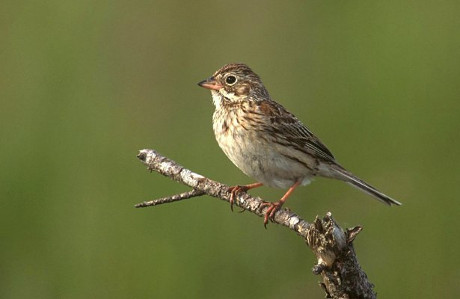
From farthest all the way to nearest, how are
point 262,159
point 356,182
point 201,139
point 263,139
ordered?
1. point 201,139
2. point 356,182
3. point 263,139
4. point 262,159

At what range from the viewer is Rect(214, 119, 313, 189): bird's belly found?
702 cm

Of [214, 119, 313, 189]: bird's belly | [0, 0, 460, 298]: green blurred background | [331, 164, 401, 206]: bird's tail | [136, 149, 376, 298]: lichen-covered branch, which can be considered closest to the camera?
[136, 149, 376, 298]: lichen-covered branch

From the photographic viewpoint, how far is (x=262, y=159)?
23.1 ft

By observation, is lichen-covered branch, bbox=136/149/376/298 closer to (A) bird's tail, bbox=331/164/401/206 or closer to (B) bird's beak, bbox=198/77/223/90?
(A) bird's tail, bbox=331/164/401/206

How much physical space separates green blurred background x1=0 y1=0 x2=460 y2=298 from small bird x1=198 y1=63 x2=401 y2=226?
717 mm

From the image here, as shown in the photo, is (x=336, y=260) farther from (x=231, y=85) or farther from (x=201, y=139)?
(x=201, y=139)

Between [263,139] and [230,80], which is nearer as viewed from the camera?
[263,139]

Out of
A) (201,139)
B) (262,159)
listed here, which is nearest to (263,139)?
(262,159)

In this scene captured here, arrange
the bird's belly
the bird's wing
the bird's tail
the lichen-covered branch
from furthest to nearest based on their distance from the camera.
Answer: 1. the bird's wing
2. the bird's tail
3. the bird's belly
4. the lichen-covered branch

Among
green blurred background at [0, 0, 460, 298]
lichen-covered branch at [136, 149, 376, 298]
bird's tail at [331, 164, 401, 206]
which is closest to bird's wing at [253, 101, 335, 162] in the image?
bird's tail at [331, 164, 401, 206]

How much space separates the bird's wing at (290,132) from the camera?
290 inches

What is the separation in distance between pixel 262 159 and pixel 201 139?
5.30 ft

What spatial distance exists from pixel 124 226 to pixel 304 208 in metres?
1.35

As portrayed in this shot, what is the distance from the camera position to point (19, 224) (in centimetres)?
848
